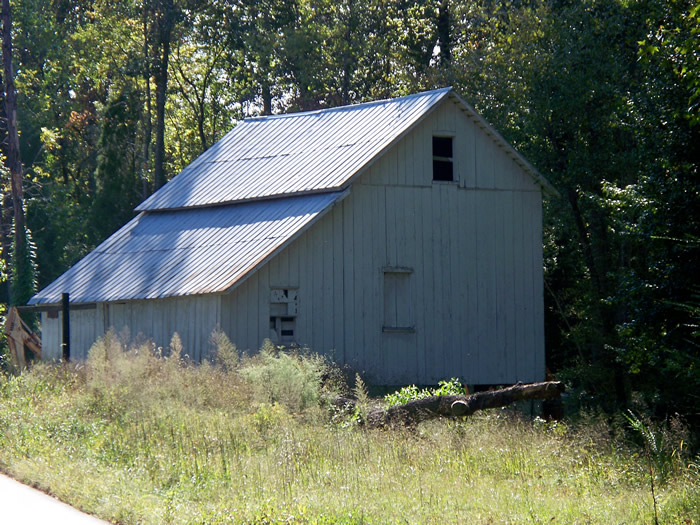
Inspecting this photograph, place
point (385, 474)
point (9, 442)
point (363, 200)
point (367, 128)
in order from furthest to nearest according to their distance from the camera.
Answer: point (367, 128), point (363, 200), point (9, 442), point (385, 474)

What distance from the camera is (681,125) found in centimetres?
1767

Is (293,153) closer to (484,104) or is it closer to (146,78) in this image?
(484,104)

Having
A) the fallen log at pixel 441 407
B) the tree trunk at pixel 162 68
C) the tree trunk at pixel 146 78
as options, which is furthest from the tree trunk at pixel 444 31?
the fallen log at pixel 441 407

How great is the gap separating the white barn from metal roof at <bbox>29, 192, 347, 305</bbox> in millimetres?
50

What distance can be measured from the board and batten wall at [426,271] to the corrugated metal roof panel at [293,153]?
1.88ft

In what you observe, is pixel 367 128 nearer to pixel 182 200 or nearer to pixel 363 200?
pixel 363 200

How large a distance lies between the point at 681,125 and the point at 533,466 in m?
8.34

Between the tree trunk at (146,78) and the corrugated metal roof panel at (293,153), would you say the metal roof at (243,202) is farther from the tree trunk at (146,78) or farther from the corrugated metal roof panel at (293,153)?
the tree trunk at (146,78)

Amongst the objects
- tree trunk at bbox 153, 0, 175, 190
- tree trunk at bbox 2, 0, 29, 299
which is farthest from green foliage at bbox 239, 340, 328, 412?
tree trunk at bbox 153, 0, 175, 190

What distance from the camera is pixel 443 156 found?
24.3 metres

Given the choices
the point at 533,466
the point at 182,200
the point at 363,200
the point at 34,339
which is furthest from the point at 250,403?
the point at 34,339

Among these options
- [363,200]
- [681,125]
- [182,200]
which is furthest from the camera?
[182,200]

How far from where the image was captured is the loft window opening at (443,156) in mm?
24188

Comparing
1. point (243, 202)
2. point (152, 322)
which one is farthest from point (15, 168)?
point (152, 322)
